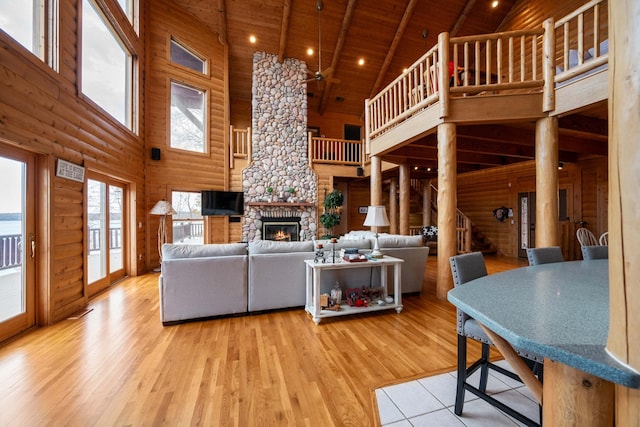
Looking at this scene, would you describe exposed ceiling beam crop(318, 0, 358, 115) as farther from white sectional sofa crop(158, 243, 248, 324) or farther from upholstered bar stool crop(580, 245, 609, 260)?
upholstered bar stool crop(580, 245, 609, 260)

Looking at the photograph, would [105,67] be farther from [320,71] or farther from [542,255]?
[542,255]

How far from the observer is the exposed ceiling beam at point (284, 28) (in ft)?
21.4

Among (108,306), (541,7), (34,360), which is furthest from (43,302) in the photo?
(541,7)

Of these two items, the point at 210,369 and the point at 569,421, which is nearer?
the point at 569,421

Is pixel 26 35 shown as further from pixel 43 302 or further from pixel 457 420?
pixel 457 420

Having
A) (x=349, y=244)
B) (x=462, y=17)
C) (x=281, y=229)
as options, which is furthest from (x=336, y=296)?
(x=462, y=17)

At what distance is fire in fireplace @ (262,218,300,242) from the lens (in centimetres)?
759

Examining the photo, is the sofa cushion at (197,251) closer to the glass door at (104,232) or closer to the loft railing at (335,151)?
the glass door at (104,232)

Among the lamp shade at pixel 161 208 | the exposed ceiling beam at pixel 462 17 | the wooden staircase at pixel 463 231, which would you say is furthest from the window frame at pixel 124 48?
the exposed ceiling beam at pixel 462 17

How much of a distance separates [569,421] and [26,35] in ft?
16.1

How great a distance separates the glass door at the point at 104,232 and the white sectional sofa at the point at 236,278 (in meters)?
1.74

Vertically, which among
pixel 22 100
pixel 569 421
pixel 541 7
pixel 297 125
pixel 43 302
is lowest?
pixel 43 302

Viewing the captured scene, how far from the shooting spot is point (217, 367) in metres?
2.20

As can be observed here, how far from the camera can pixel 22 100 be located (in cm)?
266
